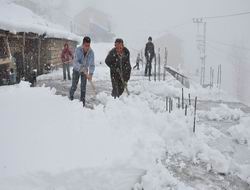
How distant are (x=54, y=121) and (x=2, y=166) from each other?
197 cm

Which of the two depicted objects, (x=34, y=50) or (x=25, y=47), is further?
(x=34, y=50)

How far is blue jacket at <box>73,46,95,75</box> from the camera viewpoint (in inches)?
374

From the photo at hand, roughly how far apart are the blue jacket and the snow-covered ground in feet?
A: 3.26

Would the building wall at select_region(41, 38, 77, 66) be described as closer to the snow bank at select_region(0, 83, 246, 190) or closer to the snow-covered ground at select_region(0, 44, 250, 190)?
the snow-covered ground at select_region(0, 44, 250, 190)

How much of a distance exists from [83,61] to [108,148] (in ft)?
13.1

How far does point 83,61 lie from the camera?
9602mm

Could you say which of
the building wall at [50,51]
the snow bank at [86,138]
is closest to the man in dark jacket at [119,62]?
the snow bank at [86,138]

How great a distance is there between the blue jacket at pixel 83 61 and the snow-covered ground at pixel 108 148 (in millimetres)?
995

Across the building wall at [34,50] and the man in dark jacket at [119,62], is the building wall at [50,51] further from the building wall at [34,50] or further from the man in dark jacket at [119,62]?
the man in dark jacket at [119,62]

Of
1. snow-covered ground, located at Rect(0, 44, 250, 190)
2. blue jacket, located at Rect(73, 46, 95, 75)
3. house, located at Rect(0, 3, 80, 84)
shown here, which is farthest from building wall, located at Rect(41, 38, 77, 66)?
snow-covered ground, located at Rect(0, 44, 250, 190)

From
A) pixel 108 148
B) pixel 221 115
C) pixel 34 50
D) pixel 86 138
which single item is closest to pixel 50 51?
pixel 34 50

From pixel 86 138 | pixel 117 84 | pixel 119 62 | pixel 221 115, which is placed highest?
pixel 119 62

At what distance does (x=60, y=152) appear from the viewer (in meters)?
5.64

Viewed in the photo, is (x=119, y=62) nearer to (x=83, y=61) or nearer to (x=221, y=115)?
(x=83, y=61)
